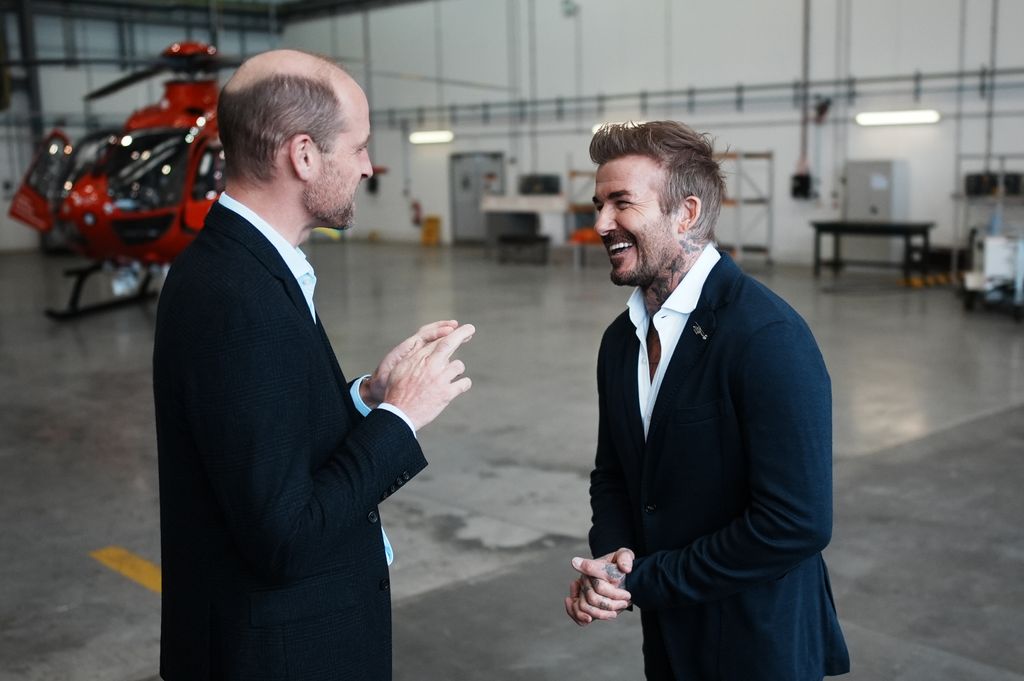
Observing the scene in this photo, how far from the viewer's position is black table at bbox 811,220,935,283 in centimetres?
1418

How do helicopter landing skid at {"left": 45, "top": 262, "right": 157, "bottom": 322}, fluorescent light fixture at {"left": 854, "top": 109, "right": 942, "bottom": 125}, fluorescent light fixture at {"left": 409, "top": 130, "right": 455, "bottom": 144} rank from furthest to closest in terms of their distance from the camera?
fluorescent light fixture at {"left": 409, "top": 130, "right": 455, "bottom": 144} → fluorescent light fixture at {"left": 854, "top": 109, "right": 942, "bottom": 125} → helicopter landing skid at {"left": 45, "top": 262, "right": 157, "bottom": 322}

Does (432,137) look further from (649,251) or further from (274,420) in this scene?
(274,420)

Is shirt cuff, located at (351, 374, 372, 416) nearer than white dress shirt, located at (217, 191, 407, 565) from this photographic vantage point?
No

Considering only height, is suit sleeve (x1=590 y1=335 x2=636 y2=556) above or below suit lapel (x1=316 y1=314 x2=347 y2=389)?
below

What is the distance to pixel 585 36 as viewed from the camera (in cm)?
1997

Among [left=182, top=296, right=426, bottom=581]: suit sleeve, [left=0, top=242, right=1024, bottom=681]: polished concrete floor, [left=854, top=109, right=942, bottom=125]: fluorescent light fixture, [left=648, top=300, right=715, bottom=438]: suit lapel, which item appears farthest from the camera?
[left=854, top=109, right=942, bottom=125]: fluorescent light fixture

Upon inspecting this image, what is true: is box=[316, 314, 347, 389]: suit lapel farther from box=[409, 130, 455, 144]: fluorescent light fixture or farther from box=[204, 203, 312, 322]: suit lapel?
box=[409, 130, 455, 144]: fluorescent light fixture

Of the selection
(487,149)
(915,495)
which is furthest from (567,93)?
(915,495)

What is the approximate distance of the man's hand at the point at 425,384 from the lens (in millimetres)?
1685

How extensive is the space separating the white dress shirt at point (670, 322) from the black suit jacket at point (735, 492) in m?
0.02

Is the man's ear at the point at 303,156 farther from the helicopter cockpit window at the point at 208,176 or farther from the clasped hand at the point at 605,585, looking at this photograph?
the helicopter cockpit window at the point at 208,176

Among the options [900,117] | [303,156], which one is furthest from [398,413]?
[900,117]

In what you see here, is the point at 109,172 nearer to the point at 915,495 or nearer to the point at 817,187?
the point at 915,495

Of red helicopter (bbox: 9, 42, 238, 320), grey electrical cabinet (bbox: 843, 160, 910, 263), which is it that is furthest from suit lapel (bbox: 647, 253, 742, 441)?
grey electrical cabinet (bbox: 843, 160, 910, 263)
